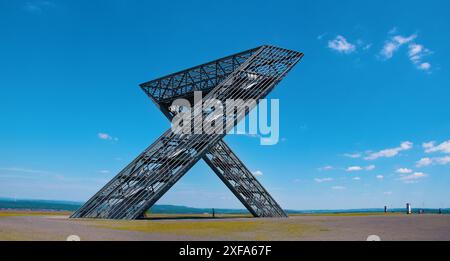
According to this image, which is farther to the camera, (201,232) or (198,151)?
(198,151)

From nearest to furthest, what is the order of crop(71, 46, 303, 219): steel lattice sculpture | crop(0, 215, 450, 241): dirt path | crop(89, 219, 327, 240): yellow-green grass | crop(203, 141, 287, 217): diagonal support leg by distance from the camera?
crop(0, 215, 450, 241): dirt path, crop(89, 219, 327, 240): yellow-green grass, crop(71, 46, 303, 219): steel lattice sculpture, crop(203, 141, 287, 217): diagonal support leg

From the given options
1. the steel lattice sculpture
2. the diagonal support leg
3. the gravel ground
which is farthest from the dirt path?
the diagonal support leg

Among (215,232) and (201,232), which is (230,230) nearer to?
(215,232)

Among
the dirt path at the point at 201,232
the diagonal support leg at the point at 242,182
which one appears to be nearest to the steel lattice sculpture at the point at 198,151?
the diagonal support leg at the point at 242,182

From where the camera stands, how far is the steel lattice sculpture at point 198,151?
30.1 m

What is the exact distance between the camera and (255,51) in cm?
3606

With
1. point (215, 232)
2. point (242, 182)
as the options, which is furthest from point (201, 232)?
point (242, 182)

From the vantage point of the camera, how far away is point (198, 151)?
105 feet

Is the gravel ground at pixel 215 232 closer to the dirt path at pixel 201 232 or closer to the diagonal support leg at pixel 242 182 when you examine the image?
the dirt path at pixel 201 232

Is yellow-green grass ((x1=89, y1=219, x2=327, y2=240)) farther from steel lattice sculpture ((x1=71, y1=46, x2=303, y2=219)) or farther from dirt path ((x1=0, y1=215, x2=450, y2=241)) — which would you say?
steel lattice sculpture ((x1=71, y1=46, x2=303, y2=219))

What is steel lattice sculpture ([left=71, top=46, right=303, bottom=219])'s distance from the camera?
3006 centimetres

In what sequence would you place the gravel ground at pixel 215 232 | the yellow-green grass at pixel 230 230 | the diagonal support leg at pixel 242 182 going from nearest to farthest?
the gravel ground at pixel 215 232 < the yellow-green grass at pixel 230 230 < the diagonal support leg at pixel 242 182
